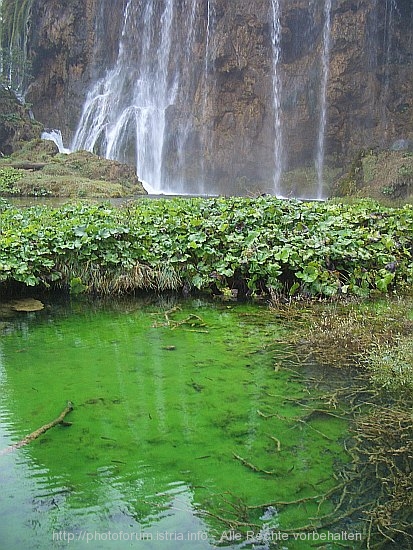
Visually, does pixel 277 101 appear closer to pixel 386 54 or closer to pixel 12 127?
pixel 386 54

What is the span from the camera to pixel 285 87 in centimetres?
2833

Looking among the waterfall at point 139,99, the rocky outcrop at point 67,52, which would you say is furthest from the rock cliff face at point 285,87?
the rocky outcrop at point 67,52

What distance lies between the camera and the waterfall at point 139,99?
Answer: 2934 cm

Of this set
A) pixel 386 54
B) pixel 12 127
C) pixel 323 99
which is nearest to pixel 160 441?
pixel 323 99

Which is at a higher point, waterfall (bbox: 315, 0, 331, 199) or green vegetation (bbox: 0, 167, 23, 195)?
waterfall (bbox: 315, 0, 331, 199)

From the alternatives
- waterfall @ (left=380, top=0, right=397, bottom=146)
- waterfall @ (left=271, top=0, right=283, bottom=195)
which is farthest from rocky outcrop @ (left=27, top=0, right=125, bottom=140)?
waterfall @ (left=380, top=0, right=397, bottom=146)

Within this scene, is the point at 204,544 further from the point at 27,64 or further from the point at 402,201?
the point at 27,64

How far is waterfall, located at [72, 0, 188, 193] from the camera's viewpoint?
29344mm

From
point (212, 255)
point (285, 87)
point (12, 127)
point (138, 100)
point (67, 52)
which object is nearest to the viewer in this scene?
point (212, 255)

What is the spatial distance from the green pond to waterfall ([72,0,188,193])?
79.7 feet

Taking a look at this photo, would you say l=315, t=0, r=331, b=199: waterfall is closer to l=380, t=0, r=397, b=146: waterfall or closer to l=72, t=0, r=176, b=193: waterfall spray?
l=380, t=0, r=397, b=146: waterfall

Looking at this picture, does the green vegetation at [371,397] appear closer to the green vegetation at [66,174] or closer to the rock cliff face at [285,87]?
the green vegetation at [66,174]

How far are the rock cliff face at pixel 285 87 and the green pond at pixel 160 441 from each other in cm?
2387

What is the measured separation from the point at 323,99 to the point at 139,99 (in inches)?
386
